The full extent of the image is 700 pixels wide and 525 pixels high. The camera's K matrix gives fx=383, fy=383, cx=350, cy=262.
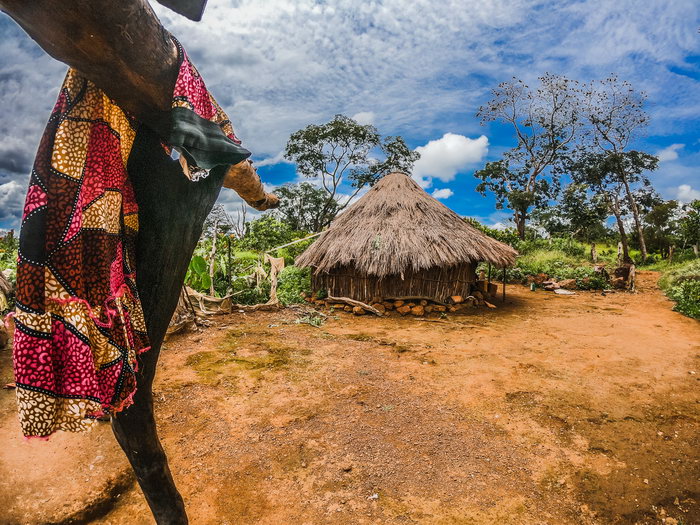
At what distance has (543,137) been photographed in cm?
2283

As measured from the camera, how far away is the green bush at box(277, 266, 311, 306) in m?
9.05

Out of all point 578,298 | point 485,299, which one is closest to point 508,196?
point 578,298

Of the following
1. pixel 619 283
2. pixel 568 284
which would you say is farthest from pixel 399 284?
pixel 619 283

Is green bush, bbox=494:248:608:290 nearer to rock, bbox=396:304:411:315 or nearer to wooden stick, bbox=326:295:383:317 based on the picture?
rock, bbox=396:304:411:315

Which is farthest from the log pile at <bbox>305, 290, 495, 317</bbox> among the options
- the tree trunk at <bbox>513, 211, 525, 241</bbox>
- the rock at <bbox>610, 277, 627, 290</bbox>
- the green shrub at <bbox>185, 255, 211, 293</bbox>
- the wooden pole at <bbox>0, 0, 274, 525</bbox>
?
the tree trunk at <bbox>513, 211, 525, 241</bbox>

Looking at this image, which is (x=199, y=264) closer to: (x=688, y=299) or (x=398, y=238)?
(x=398, y=238)

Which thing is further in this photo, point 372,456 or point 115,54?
point 372,456

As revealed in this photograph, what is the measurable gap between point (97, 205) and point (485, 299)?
9.88m

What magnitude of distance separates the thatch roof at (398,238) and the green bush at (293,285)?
83 centimetres

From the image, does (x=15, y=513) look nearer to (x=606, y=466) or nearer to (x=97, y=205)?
(x=97, y=205)

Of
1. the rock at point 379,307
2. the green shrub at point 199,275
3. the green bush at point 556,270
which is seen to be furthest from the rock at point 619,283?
the green shrub at point 199,275

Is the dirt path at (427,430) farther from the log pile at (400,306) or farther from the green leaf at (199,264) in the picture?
the log pile at (400,306)

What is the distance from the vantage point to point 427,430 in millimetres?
3275

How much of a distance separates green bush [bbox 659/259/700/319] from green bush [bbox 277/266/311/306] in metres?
8.44
